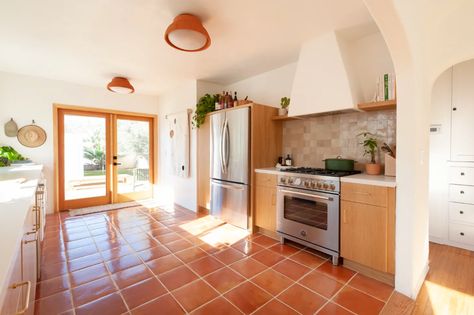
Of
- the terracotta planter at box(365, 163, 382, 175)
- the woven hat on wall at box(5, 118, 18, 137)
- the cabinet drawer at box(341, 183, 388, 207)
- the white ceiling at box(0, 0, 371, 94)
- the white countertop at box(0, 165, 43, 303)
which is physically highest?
the white ceiling at box(0, 0, 371, 94)

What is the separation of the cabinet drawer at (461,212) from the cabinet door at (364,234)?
1454 millimetres

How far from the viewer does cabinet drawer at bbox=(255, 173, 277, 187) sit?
2851mm

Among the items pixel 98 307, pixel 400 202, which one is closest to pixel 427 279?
pixel 400 202

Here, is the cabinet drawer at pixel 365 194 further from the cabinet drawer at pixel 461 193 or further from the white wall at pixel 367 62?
the cabinet drawer at pixel 461 193

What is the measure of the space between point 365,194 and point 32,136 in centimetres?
494

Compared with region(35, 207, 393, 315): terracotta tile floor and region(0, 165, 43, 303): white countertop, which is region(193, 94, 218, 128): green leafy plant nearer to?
region(35, 207, 393, 315): terracotta tile floor

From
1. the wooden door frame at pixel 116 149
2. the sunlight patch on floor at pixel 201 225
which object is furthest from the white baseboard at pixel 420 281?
the wooden door frame at pixel 116 149

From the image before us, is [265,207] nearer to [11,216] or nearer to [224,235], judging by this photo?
[224,235]

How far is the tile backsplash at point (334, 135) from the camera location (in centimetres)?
246

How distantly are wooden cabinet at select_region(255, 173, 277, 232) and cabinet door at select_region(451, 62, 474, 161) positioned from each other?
2.12m

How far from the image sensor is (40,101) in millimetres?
3869

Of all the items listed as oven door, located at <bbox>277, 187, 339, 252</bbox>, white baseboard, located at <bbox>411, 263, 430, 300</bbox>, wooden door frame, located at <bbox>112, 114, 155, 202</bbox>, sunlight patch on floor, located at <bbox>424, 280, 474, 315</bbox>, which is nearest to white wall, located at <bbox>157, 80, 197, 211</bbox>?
wooden door frame, located at <bbox>112, 114, 155, 202</bbox>

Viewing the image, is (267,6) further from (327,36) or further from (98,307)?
(98,307)

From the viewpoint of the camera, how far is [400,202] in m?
1.82
